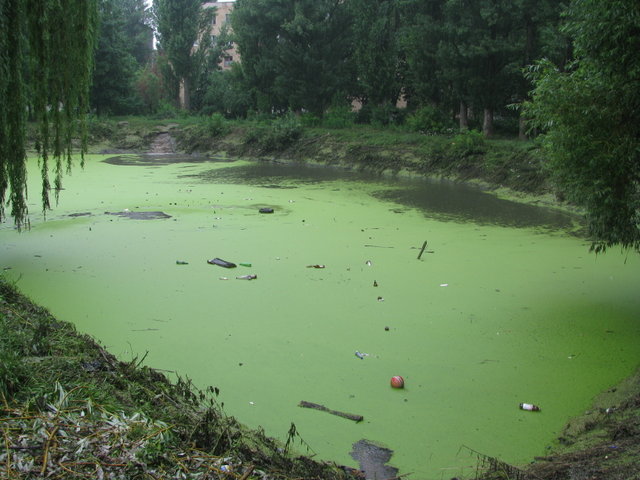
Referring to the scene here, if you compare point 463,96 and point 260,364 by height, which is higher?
point 463,96

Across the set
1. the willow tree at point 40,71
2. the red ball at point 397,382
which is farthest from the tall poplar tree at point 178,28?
the red ball at point 397,382

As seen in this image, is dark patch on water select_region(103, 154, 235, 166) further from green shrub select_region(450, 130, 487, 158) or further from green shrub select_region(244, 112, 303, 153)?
green shrub select_region(450, 130, 487, 158)

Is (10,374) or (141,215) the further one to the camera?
(141,215)

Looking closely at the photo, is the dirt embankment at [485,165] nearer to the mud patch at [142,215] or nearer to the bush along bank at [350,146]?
the bush along bank at [350,146]

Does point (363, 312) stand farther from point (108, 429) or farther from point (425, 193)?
point (425, 193)

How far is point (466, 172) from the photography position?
11.6 m

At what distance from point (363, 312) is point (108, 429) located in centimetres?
259

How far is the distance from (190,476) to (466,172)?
10.3 metres

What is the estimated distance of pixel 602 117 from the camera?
3.97 m

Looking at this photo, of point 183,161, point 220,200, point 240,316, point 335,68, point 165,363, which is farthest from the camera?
point 335,68

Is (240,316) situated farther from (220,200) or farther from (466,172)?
(466,172)

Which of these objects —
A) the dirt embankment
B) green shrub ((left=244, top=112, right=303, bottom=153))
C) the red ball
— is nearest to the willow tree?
the red ball

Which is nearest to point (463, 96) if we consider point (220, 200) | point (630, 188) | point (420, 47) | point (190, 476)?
point (420, 47)

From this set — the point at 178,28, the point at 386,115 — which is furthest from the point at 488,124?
the point at 178,28
